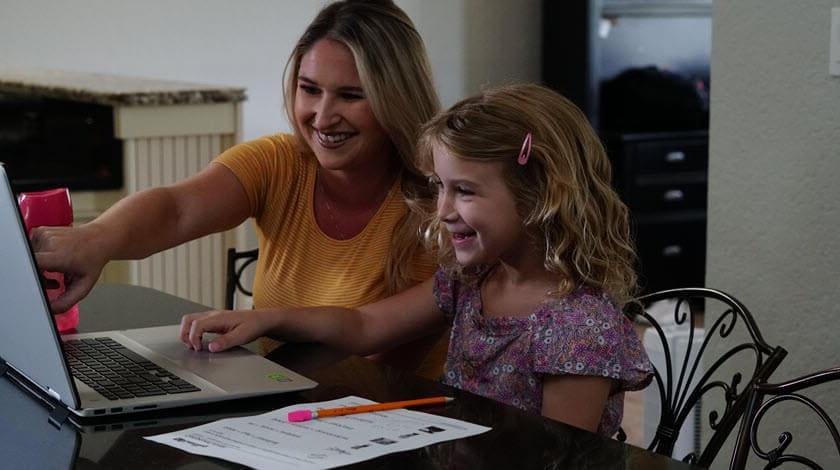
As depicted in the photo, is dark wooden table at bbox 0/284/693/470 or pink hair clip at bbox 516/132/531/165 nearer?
dark wooden table at bbox 0/284/693/470

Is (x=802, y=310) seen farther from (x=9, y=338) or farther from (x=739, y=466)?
(x=9, y=338)

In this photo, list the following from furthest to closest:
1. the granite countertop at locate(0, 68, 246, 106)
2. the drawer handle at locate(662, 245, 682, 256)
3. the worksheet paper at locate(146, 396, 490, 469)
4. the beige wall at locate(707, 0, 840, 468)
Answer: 1. the drawer handle at locate(662, 245, 682, 256)
2. the granite countertop at locate(0, 68, 246, 106)
3. the beige wall at locate(707, 0, 840, 468)
4. the worksheet paper at locate(146, 396, 490, 469)

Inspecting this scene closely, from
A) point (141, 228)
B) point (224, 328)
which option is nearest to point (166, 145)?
point (141, 228)

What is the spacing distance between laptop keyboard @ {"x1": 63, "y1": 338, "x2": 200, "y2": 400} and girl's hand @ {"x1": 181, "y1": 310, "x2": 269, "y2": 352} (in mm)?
75

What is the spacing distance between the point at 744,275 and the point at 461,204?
929 mm

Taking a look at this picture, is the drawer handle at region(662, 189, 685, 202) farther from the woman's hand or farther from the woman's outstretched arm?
the woman's hand

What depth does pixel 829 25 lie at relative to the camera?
2186 millimetres

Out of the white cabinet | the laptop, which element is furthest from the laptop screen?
the white cabinet

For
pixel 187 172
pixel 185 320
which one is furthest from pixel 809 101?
pixel 187 172

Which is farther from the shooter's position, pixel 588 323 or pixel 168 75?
pixel 168 75

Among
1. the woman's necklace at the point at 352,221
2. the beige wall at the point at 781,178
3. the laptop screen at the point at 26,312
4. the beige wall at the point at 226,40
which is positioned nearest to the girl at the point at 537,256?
the laptop screen at the point at 26,312

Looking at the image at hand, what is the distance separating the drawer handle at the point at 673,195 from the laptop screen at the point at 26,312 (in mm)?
4022

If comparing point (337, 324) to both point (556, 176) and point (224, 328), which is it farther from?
point (556, 176)

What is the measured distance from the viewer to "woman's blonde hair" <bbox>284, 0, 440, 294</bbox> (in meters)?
2.05
